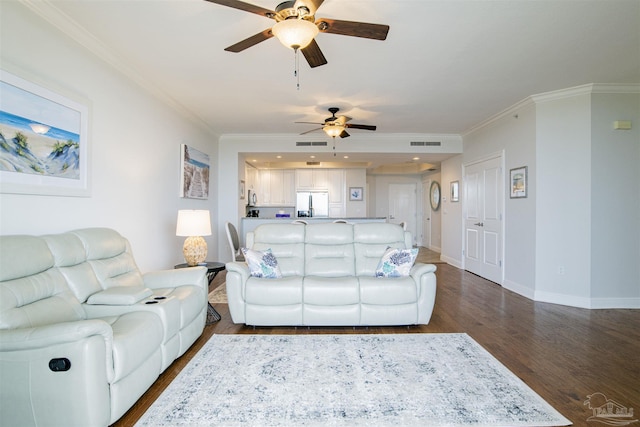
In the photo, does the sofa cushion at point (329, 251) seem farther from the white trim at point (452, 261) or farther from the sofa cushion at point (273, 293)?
the white trim at point (452, 261)

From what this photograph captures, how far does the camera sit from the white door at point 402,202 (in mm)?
10023

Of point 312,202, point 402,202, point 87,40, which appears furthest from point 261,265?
point 402,202

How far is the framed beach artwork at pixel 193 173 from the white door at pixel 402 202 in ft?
20.3

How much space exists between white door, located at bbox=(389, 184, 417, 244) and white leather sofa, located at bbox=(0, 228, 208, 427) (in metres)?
8.10

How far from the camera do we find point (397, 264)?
10.6 feet

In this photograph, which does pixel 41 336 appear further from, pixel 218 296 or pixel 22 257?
pixel 218 296

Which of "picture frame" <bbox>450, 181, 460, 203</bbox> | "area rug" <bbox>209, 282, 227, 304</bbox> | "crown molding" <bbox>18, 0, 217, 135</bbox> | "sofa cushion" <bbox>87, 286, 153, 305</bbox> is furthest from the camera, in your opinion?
"picture frame" <bbox>450, 181, 460, 203</bbox>

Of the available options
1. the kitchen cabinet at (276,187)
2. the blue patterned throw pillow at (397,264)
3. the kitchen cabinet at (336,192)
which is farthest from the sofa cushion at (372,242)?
the kitchen cabinet at (276,187)

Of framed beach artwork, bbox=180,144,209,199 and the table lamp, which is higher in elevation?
framed beach artwork, bbox=180,144,209,199

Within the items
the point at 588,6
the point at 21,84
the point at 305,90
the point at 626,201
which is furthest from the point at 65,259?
the point at 626,201

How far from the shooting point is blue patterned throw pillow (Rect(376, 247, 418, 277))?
3230mm

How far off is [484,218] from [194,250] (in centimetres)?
472

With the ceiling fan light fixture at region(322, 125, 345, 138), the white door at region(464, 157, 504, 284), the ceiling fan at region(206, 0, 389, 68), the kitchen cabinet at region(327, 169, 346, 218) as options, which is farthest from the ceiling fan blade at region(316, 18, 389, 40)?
the kitchen cabinet at region(327, 169, 346, 218)

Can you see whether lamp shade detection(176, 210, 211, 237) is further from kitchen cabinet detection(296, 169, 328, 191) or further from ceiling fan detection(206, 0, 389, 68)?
kitchen cabinet detection(296, 169, 328, 191)
